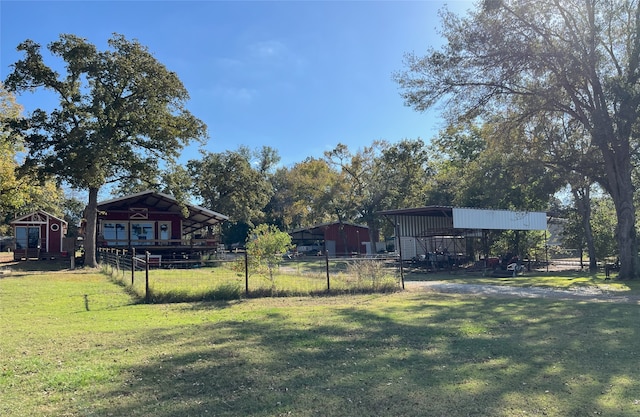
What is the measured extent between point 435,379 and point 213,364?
274 centimetres

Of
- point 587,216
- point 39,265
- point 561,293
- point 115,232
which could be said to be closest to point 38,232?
point 115,232

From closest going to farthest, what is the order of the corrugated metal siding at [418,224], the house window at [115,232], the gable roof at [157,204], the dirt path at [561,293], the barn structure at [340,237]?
1. the dirt path at [561,293]
2. the gable roof at [157,204]
3. the house window at [115,232]
4. the corrugated metal siding at [418,224]
5. the barn structure at [340,237]

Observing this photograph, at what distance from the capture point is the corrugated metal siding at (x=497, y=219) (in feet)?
89.4

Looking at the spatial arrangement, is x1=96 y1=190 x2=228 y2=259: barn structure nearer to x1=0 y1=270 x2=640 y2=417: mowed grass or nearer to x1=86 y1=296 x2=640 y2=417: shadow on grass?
x1=0 y1=270 x2=640 y2=417: mowed grass

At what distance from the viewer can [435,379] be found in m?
5.27

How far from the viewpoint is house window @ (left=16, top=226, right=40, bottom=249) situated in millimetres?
32438

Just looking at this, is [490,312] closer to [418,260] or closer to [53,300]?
[53,300]

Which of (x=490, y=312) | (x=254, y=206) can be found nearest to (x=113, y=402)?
(x=490, y=312)

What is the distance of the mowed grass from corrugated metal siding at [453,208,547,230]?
1638cm

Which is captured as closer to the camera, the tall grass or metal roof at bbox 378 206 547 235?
the tall grass

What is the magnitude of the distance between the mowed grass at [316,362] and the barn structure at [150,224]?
2245 cm

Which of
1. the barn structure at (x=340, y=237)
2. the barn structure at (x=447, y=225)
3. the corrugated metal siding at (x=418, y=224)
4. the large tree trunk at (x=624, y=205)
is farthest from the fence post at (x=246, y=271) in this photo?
the barn structure at (x=340, y=237)

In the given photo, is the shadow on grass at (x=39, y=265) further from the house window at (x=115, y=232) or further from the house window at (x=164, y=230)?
the house window at (x=164, y=230)

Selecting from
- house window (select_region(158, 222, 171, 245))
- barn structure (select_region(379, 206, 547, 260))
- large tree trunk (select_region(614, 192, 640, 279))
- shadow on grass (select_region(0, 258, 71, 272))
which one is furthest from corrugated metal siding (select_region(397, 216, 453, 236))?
shadow on grass (select_region(0, 258, 71, 272))
